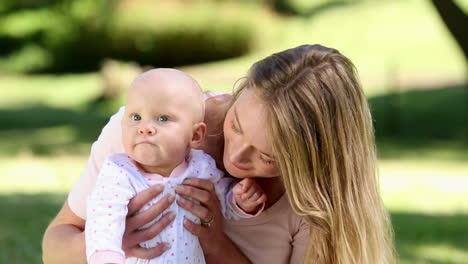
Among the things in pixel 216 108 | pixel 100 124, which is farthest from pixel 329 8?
pixel 216 108

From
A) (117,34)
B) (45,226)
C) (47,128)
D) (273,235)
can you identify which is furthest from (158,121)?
(117,34)

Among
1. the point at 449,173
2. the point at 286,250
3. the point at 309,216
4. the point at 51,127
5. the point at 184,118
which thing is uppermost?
the point at 184,118

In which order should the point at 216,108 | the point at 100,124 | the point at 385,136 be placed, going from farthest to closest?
the point at 100,124 < the point at 385,136 < the point at 216,108

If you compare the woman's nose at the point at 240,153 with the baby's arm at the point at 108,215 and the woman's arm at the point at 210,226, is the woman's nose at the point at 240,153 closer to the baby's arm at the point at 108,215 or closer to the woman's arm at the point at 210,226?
the woman's arm at the point at 210,226

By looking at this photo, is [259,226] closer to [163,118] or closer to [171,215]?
[171,215]

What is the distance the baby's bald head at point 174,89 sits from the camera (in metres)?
2.92

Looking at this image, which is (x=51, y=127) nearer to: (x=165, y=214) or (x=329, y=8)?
(x=329, y=8)

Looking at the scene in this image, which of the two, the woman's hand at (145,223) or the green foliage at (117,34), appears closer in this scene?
the woman's hand at (145,223)

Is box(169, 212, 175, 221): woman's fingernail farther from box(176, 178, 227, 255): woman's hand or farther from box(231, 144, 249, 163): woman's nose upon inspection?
box(231, 144, 249, 163): woman's nose

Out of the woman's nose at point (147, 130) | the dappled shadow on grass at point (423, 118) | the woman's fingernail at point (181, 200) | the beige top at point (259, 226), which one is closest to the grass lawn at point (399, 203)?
the dappled shadow on grass at point (423, 118)

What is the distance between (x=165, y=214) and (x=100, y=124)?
1430 cm

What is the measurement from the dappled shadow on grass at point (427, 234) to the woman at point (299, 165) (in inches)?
157

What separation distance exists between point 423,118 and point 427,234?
27.7 ft

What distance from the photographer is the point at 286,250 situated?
10.7 ft
